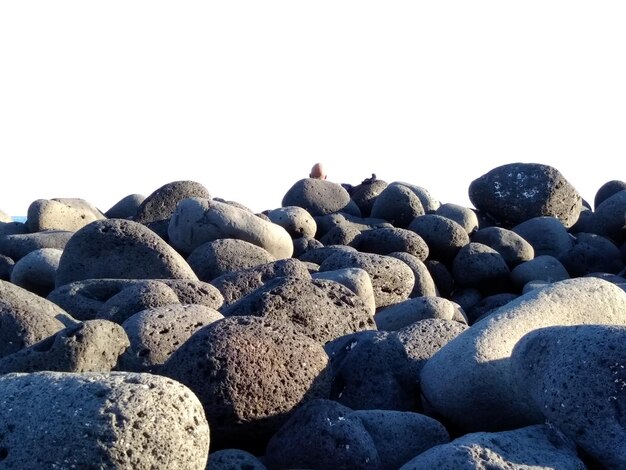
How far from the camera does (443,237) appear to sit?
10.1m

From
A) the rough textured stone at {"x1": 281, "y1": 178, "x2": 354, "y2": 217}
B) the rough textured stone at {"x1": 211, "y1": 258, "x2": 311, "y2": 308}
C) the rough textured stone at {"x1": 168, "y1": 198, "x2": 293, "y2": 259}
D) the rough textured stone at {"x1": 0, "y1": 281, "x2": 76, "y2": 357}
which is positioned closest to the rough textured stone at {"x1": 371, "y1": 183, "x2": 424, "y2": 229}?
the rough textured stone at {"x1": 281, "y1": 178, "x2": 354, "y2": 217}

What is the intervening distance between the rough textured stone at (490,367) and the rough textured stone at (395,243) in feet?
15.2

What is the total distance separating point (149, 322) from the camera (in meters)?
4.98

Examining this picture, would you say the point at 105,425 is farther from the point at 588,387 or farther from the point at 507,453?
the point at 588,387

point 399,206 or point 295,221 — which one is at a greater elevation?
point 399,206

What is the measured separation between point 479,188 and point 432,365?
7.88 m

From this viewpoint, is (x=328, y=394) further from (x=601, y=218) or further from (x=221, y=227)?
(x=601, y=218)

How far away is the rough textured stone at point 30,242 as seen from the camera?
10.2 metres

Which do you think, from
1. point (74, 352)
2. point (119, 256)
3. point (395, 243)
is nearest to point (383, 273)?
point (395, 243)

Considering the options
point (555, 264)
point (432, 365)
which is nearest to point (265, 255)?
point (555, 264)

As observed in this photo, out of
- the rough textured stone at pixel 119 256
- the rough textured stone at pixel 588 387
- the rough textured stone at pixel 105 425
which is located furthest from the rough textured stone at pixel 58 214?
the rough textured stone at pixel 588 387

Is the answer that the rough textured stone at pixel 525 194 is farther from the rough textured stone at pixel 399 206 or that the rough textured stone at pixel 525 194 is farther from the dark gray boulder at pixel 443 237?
the dark gray boulder at pixel 443 237

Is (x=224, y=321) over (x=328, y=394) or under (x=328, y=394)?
over

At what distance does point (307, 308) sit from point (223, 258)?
303cm
